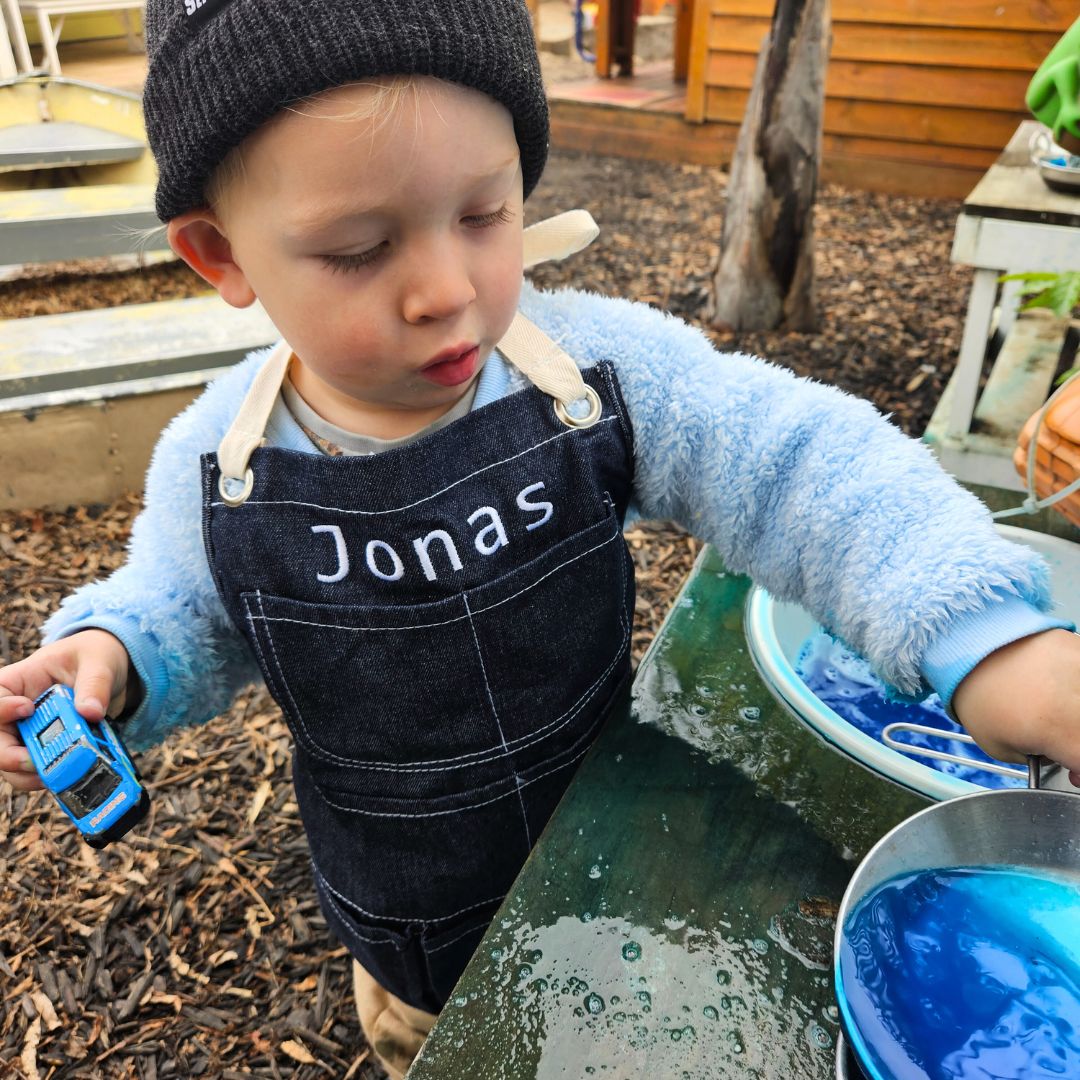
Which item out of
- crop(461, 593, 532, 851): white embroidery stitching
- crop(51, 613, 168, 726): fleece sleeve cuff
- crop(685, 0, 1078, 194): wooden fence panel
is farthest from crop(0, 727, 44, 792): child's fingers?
crop(685, 0, 1078, 194): wooden fence panel

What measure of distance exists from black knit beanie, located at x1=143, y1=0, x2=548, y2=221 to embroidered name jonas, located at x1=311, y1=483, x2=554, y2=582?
394 millimetres

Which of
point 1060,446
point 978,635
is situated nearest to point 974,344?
point 1060,446

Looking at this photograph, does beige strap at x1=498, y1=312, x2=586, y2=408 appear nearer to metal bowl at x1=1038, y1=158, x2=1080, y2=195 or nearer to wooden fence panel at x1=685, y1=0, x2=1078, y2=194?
metal bowl at x1=1038, y1=158, x2=1080, y2=195

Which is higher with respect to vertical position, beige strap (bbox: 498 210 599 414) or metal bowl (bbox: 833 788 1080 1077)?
beige strap (bbox: 498 210 599 414)

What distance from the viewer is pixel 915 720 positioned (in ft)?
4.37

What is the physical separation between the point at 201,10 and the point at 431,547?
21.8 inches

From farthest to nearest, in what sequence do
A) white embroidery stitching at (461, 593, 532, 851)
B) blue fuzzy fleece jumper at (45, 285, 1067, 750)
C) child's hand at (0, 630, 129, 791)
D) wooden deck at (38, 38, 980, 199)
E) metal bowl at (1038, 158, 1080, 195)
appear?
1. wooden deck at (38, 38, 980, 199)
2. metal bowl at (1038, 158, 1080, 195)
3. white embroidery stitching at (461, 593, 532, 851)
4. child's hand at (0, 630, 129, 791)
5. blue fuzzy fleece jumper at (45, 285, 1067, 750)

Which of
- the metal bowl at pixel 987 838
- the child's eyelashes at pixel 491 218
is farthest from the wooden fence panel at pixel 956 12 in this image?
the metal bowl at pixel 987 838

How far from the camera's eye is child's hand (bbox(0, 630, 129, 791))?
3.23 ft

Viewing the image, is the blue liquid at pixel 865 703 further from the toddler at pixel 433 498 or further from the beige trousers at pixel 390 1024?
the beige trousers at pixel 390 1024

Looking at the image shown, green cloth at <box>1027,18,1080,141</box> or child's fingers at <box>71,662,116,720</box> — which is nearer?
child's fingers at <box>71,662,116,720</box>

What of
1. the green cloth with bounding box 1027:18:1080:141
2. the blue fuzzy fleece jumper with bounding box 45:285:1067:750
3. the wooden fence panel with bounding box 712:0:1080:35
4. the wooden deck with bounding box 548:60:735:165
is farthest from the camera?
the wooden deck with bounding box 548:60:735:165

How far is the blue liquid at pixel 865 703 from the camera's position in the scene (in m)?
1.27

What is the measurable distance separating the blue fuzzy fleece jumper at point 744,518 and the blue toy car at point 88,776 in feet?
0.63
